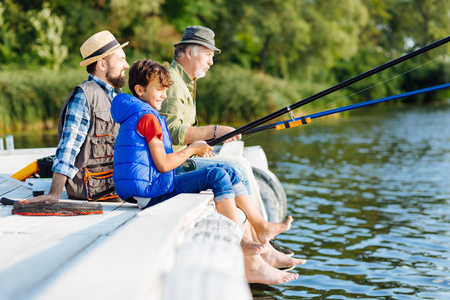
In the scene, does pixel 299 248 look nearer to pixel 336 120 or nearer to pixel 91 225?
pixel 91 225

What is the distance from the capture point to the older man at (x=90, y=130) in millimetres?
3715

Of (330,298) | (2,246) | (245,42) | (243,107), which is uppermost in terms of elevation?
(245,42)

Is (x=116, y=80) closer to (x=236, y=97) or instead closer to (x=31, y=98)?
(x=31, y=98)

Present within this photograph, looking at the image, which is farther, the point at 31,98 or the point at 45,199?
the point at 31,98

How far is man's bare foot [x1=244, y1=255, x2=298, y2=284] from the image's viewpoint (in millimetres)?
3842

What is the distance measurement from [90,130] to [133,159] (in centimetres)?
65

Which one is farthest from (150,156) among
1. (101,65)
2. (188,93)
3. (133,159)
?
(188,93)

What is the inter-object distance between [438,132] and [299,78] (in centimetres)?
1459

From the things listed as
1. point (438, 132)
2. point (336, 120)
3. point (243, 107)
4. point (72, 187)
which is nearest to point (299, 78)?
point (336, 120)

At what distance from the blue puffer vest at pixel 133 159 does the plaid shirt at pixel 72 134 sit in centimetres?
42

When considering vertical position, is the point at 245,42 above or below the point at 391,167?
above

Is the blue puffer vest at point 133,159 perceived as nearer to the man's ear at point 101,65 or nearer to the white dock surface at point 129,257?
the white dock surface at point 129,257

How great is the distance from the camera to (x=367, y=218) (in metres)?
7.03

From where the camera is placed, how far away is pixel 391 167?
36.9 feet
